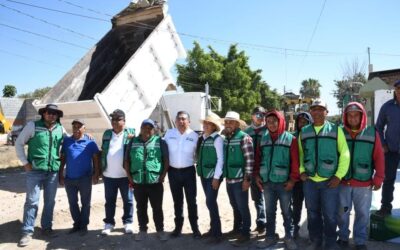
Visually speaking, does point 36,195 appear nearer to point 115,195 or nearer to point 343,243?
point 115,195

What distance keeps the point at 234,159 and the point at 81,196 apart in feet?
7.39

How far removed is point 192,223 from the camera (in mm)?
4789

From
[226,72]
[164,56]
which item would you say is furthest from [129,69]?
[226,72]

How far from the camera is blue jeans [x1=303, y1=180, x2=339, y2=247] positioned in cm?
391

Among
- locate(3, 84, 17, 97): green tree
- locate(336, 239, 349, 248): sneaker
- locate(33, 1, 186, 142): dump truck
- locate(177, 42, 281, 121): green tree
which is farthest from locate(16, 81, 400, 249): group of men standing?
locate(3, 84, 17, 97): green tree

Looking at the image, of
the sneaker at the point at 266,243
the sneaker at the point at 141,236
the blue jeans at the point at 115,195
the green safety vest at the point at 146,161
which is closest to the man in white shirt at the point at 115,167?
the blue jeans at the point at 115,195

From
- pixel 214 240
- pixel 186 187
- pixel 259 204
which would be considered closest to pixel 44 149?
pixel 186 187

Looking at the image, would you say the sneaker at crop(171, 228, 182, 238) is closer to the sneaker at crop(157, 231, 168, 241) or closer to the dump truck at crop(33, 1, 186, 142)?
the sneaker at crop(157, 231, 168, 241)

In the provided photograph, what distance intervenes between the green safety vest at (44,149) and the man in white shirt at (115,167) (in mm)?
641

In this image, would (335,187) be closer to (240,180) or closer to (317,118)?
(317,118)

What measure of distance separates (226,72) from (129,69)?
20885mm

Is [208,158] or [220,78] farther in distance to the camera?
[220,78]

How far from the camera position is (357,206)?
4004mm

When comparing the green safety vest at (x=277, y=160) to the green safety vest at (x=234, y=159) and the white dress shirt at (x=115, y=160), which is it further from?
the white dress shirt at (x=115, y=160)
